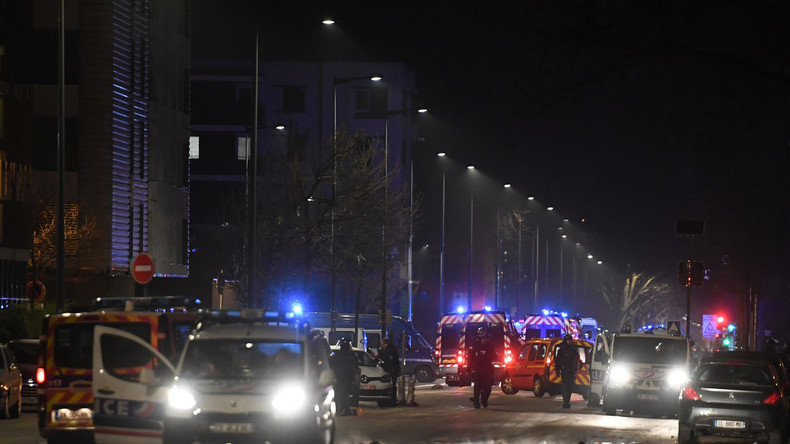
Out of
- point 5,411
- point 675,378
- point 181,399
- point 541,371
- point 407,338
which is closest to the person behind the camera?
point 181,399

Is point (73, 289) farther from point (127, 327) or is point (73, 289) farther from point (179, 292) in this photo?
point (127, 327)

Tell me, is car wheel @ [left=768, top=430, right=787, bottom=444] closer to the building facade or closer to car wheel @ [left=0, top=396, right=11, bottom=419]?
car wheel @ [left=0, top=396, right=11, bottom=419]

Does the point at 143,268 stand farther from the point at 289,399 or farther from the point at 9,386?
the point at 289,399

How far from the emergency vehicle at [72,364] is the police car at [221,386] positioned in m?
1.12

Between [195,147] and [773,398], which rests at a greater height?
[195,147]

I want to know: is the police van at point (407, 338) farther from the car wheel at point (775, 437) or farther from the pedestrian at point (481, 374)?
the car wheel at point (775, 437)

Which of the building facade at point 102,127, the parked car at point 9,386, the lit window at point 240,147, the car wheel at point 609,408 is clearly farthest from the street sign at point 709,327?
the parked car at point 9,386

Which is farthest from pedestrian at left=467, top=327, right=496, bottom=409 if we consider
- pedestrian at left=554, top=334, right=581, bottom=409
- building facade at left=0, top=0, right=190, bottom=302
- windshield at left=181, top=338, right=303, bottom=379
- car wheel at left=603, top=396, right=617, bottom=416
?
building facade at left=0, top=0, right=190, bottom=302

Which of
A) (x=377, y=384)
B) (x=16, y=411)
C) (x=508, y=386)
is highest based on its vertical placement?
(x=16, y=411)

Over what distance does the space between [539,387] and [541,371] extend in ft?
1.63

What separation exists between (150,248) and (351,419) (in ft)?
94.5

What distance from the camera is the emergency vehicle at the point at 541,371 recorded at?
38.9 metres

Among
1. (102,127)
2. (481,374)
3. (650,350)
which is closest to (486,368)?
(481,374)

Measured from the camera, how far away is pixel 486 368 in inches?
1310
